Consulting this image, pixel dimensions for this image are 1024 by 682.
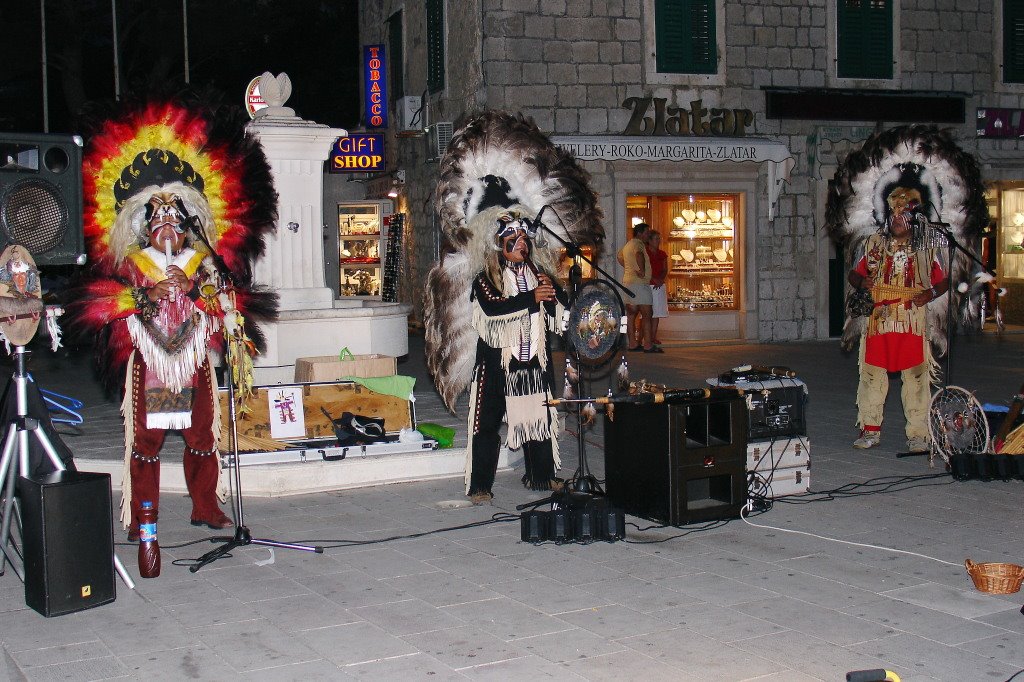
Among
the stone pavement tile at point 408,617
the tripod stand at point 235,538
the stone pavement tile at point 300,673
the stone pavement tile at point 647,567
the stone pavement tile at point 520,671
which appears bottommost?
the stone pavement tile at point 520,671

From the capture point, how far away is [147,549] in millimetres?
5582

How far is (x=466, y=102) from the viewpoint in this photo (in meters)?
17.0

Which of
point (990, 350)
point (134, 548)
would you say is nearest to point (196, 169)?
point (134, 548)

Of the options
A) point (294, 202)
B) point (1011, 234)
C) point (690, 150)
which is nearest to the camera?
point (294, 202)

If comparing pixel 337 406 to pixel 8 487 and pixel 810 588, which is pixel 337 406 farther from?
pixel 810 588

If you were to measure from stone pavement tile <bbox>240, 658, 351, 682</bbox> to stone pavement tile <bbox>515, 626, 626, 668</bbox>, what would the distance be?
0.76 meters

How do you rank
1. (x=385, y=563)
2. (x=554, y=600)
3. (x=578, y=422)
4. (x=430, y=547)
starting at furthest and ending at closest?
1. (x=578, y=422)
2. (x=430, y=547)
3. (x=385, y=563)
4. (x=554, y=600)

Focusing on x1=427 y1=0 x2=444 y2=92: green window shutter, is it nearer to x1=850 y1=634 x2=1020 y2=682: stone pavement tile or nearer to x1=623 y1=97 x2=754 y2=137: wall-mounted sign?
x1=623 y1=97 x2=754 y2=137: wall-mounted sign

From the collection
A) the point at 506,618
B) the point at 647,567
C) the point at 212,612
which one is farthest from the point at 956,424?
the point at 212,612

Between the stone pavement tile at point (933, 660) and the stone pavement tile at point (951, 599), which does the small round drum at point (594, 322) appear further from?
the stone pavement tile at point (933, 660)

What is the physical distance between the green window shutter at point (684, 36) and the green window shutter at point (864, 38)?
2215 mm

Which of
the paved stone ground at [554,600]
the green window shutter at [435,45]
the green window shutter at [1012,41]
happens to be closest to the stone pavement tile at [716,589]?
the paved stone ground at [554,600]

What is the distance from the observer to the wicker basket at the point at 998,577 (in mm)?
5121

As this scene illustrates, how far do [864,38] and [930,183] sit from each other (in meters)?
9.97
